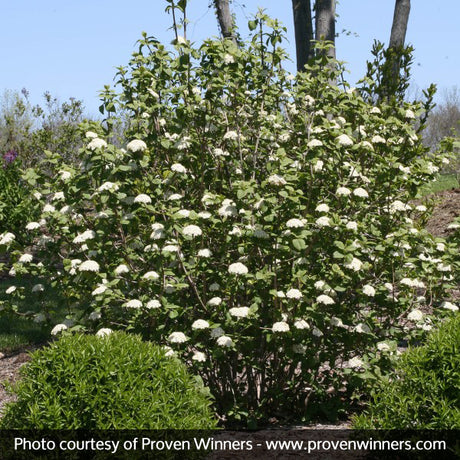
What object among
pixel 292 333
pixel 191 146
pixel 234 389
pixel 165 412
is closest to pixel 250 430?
pixel 234 389

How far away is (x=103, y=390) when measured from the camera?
11.1ft

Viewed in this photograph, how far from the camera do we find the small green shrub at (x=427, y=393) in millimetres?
3527

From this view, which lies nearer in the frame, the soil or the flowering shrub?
the flowering shrub

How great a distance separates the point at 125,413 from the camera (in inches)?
132

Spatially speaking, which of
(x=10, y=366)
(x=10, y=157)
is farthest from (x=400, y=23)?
(x=10, y=157)

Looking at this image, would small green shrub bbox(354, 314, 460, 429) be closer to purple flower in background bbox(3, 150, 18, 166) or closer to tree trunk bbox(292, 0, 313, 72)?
tree trunk bbox(292, 0, 313, 72)

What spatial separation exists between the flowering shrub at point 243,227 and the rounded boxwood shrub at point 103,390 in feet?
2.25

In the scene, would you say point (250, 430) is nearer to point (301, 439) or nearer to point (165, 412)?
point (301, 439)

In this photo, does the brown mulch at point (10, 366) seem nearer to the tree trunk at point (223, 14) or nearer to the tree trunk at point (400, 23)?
the tree trunk at point (223, 14)

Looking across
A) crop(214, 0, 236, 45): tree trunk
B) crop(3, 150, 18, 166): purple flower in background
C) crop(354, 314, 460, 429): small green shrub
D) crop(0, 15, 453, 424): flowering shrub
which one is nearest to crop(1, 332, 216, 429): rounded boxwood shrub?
crop(0, 15, 453, 424): flowering shrub

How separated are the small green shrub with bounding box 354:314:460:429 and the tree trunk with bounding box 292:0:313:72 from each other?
17.5ft

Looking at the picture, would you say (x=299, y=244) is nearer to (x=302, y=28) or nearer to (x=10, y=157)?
(x=302, y=28)

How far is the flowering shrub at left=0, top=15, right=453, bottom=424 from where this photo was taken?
4465 millimetres

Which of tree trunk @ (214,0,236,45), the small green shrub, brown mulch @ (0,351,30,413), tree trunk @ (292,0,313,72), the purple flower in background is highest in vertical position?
the purple flower in background
